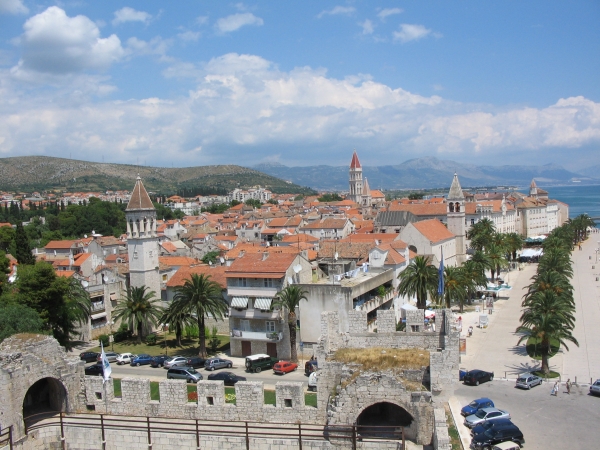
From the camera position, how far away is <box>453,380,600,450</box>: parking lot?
21625 mm

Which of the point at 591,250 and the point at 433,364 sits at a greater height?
the point at 433,364

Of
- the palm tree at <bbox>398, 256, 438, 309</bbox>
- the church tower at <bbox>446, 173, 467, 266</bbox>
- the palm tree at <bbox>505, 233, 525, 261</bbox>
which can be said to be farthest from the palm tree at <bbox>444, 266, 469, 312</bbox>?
the palm tree at <bbox>505, 233, 525, 261</bbox>

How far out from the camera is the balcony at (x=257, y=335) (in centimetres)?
3784

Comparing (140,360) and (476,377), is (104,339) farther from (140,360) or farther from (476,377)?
(476,377)

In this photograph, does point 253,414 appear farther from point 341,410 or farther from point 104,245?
point 104,245

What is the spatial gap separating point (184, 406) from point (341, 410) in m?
5.88

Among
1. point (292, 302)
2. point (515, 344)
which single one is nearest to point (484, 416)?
point (292, 302)

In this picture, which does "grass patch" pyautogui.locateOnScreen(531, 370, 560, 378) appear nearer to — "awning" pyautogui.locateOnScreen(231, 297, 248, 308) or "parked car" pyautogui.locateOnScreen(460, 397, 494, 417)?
"parked car" pyautogui.locateOnScreen(460, 397, 494, 417)

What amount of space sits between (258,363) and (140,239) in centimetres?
1981

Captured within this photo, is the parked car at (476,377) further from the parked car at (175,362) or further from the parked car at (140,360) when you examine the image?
the parked car at (140,360)

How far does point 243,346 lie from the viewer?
39.5 metres

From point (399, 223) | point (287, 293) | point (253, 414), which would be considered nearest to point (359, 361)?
point (253, 414)

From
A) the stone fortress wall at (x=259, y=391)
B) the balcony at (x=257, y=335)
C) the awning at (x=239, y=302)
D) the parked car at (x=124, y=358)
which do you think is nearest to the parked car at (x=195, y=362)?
the balcony at (x=257, y=335)

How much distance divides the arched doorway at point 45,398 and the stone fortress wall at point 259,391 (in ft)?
0.18
